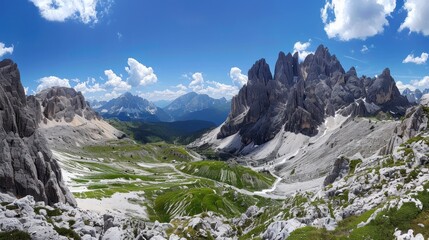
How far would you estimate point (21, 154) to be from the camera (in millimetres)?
70062

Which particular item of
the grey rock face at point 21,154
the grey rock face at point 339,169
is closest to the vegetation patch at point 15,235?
the grey rock face at point 21,154

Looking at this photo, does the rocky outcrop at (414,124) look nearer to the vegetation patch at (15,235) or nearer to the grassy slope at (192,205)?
the grassy slope at (192,205)

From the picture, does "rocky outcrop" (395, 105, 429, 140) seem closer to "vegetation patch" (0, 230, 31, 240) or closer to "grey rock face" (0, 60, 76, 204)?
"grey rock face" (0, 60, 76, 204)

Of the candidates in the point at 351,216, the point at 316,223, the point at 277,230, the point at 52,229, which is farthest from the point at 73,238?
the point at 351,216

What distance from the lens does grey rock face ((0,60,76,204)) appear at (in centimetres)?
6725

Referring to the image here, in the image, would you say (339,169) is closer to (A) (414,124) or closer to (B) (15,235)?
(A) (414,124)

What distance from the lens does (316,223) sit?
157ft

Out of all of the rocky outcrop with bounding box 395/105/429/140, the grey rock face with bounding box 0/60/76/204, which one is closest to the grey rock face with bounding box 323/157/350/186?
the rocky outcrop with bounding box 395/105/429/140

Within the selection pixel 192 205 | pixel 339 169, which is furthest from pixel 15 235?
pixel 192 205

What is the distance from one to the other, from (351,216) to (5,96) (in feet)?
238

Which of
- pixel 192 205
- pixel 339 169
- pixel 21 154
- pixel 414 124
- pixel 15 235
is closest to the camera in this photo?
pixel 15 235

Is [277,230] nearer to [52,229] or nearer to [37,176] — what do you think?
[52,229]

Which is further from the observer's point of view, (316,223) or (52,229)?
(316,223)

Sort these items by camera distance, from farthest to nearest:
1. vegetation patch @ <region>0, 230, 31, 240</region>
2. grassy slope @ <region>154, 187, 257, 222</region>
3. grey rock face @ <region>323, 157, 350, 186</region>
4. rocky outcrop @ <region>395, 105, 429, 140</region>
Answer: grassy slope @ <region>154, 187, 257, 222</region>, rocky outcrop @ <region>395, 105, 429, 140</region>, grey rock face @ <region>323, 157, 350, 186</region>, vegetation patch @ <region>0, 230, 31, 240</region>
